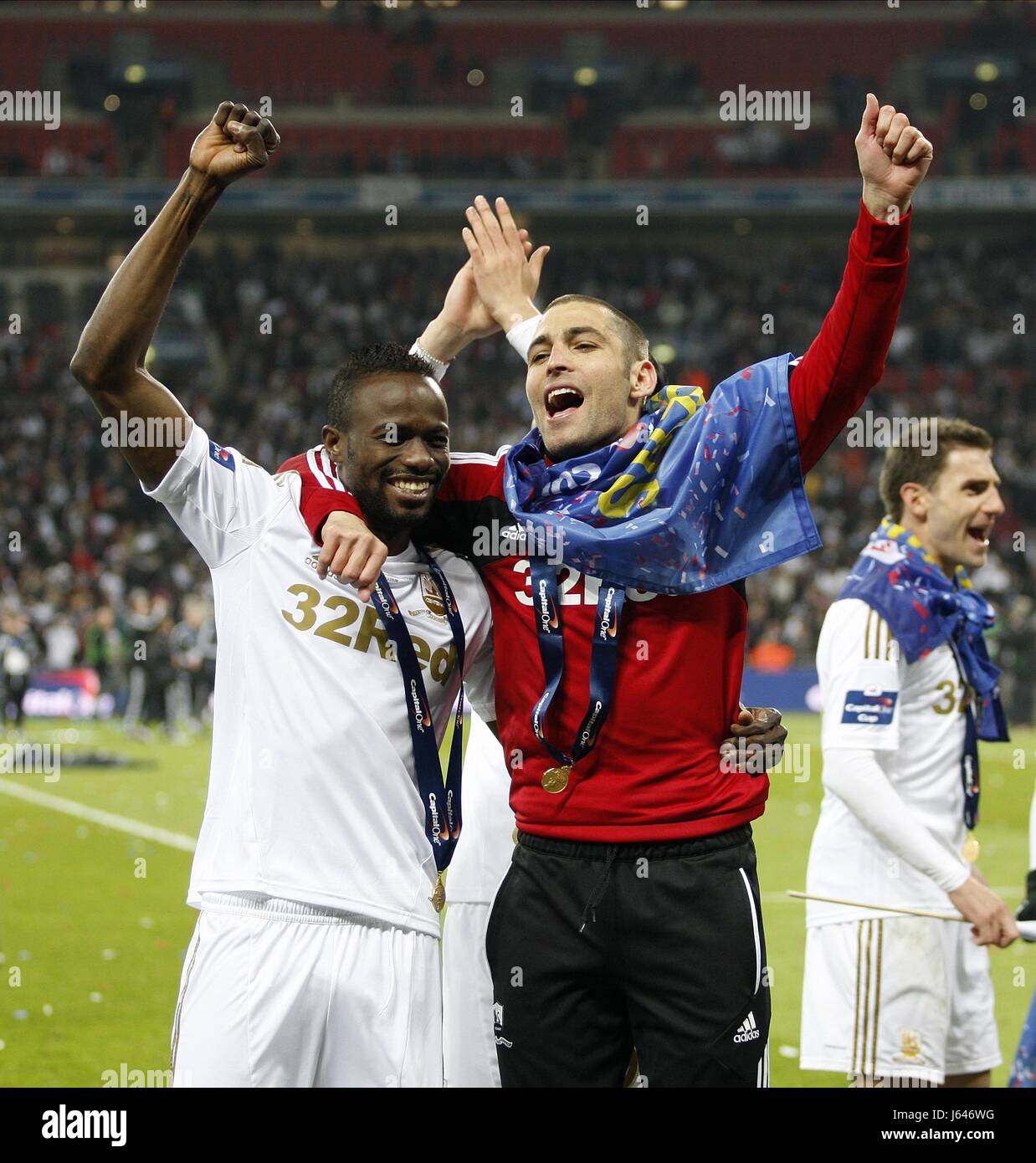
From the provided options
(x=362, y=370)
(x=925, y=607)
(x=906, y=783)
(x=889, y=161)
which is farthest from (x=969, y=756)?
(x=362, y=370)

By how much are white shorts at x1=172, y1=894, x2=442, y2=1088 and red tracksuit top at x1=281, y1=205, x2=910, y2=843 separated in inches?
18.7

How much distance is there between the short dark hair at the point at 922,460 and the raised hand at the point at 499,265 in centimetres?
144

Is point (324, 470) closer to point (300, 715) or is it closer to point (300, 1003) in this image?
point (300, 715)

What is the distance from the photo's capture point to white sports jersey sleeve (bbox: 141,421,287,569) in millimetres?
3373

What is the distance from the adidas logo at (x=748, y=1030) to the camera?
324 centimetres

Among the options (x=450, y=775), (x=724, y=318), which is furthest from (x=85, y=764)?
(x=724, y=318)

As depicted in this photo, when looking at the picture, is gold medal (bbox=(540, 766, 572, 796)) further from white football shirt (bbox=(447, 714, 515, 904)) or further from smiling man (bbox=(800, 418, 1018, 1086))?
smiling man (bbox=(800, 418, 1018, 1086))

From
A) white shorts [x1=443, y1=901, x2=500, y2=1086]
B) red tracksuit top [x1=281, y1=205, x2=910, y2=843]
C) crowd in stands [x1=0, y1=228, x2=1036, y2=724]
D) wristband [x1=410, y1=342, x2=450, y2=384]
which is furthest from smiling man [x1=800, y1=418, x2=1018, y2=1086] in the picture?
crowd in stands [x1=0, y1=228, x2=1036, y2=724]

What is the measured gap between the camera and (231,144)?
10.6ft

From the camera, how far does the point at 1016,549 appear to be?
25.8 metres

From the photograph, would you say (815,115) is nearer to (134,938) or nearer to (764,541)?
(134,938)

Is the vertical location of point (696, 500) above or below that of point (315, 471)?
below

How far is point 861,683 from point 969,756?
0.54 metres

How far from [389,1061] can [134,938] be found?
6.22 m
